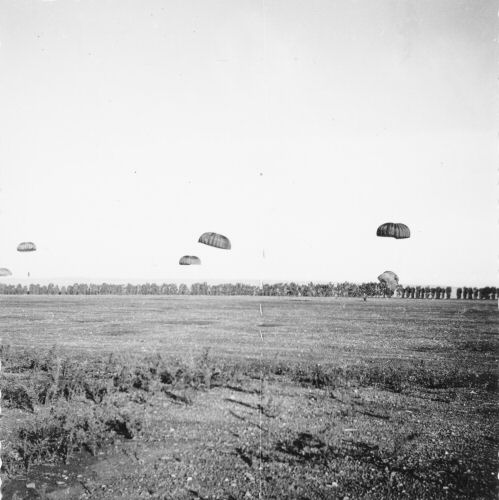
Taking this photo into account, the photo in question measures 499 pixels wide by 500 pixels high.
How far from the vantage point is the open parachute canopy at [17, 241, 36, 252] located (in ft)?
105

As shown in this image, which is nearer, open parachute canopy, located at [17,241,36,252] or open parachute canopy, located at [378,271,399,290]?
open parachute canopy, located at [17,241,36,252]

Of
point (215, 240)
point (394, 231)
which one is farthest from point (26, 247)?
point (394, 231)

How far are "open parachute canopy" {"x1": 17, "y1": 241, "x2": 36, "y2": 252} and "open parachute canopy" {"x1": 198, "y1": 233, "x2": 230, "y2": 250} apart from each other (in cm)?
1627

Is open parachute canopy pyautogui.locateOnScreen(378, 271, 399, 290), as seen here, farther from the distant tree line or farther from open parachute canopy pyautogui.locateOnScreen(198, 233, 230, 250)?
open parachute canopy pyautogui.locateOnScreen(198, 233, 230, 250)

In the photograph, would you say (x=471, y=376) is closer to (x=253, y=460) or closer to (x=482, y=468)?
(x=482, y=468)

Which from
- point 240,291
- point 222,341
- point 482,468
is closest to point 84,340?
point 222,341

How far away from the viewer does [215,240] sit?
23219 mm

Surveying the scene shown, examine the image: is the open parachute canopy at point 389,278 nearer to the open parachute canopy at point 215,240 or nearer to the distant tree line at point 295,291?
the distant tree line at point 295,291

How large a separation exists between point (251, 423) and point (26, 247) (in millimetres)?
30110

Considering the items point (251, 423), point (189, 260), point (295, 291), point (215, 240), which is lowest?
point (251, 423)

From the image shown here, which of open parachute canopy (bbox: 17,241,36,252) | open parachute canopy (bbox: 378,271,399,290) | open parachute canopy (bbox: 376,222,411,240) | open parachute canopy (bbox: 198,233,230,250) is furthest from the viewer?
open parachute canopy (bbox: 378,271,399,290)

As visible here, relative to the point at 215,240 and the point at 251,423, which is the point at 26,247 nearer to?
the point at 215,240

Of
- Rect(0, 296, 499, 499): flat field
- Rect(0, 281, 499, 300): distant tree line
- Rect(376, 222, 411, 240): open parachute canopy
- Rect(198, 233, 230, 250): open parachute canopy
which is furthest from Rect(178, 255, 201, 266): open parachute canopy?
Rect(0, 281, 499, 300): distant tree line

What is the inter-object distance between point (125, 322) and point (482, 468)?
2011cm
